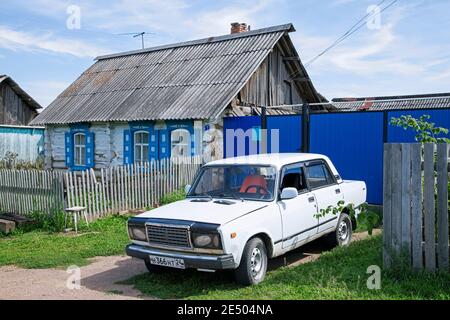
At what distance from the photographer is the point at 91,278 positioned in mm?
6148

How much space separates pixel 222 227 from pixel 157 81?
1299cm

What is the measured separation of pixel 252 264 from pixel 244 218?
59cm

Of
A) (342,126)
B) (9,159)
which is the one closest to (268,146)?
(342,126)

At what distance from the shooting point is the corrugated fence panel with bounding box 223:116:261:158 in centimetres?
1288

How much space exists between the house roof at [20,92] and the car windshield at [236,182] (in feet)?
79.1

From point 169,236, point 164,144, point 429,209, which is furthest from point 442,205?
point 164,144

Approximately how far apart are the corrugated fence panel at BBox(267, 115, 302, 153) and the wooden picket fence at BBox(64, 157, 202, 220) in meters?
2.57

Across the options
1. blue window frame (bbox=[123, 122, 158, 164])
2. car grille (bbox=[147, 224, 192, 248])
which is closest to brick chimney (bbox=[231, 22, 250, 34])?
blue window frame (bbox=[123, 122, 158, 164])

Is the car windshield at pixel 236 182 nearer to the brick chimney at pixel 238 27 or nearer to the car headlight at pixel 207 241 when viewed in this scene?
the car headlight at pixel 207 241

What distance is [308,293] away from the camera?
4.83 metres

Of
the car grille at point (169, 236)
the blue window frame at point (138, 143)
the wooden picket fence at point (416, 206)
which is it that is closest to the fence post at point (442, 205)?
the wooden picket fence at point (416, 206)

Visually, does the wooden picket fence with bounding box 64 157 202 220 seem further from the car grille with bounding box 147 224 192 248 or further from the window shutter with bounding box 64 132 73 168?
the window shutter with bounding box 64 132 73 168

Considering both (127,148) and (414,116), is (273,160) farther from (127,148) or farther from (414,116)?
(127,148)
